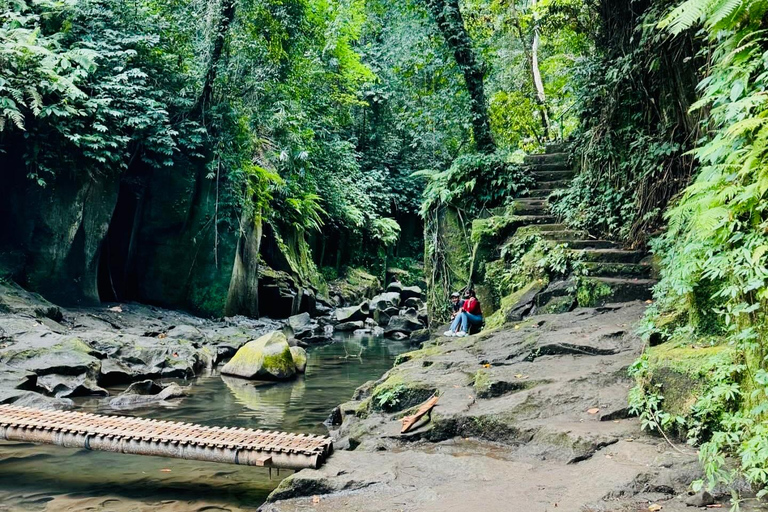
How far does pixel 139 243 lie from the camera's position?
1510 centimetres

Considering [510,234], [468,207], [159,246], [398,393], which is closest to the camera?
[398,393]

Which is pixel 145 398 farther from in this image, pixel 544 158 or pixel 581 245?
pixel 544 158

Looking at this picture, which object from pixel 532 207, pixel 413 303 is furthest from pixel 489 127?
pixel 413 303

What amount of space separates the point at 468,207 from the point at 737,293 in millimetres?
9826

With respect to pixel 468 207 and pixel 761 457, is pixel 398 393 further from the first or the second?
pixel 468 207

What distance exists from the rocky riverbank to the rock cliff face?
8389 mm

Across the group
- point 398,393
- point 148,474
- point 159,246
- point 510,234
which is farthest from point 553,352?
point 159,246

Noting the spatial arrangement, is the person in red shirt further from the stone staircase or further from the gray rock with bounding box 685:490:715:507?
the gray rock with bounding box 685:490:715:507

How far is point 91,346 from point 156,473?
5084 mm

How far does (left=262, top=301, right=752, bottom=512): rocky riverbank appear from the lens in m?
3.60

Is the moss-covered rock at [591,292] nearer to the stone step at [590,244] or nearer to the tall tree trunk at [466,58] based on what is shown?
the stone step at [590,244]

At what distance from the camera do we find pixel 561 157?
13.6 metres

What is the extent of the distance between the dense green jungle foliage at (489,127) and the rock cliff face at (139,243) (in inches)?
9.2

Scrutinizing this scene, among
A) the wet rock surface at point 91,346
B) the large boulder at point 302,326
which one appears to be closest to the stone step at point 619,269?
the wet rock surface at point 91,346
